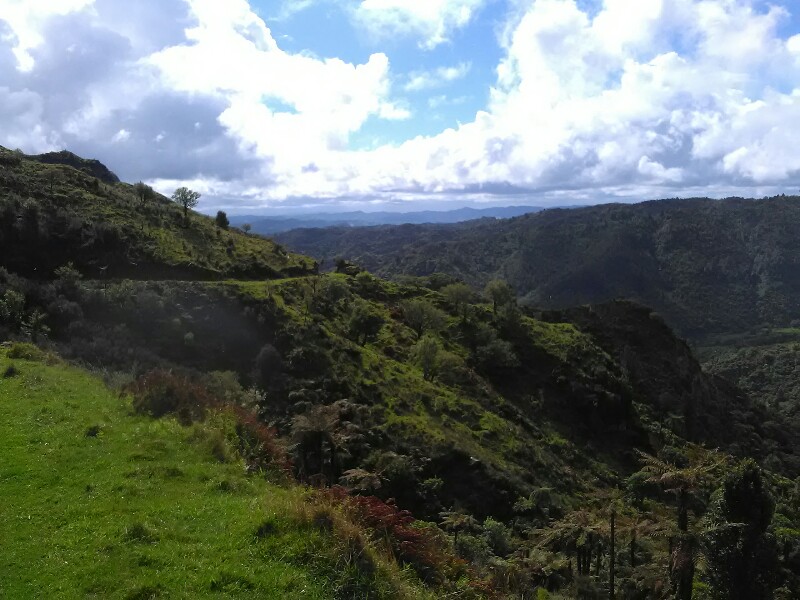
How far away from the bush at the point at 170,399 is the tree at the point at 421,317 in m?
53.1

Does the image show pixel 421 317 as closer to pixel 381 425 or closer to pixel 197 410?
pixel 381 425

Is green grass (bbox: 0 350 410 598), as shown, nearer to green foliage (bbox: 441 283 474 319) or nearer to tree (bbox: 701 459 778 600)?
tree (bbox: 701 459 778 600)

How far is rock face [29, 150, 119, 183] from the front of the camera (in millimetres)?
100400

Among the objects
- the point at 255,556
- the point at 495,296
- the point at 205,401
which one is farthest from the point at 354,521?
Result: the point at 495,296

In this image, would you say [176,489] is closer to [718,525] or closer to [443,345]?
[718,525]

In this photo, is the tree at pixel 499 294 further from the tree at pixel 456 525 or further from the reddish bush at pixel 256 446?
the reddish bush at pixel 256 446

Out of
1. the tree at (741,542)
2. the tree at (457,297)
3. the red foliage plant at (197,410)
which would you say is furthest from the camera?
the tree at (457,297)

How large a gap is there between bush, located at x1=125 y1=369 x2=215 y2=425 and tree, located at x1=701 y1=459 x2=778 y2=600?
21923 millimetres

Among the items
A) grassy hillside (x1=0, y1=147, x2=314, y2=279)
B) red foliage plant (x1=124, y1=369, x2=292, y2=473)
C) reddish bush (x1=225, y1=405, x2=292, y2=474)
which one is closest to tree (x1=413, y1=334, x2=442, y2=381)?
grassy hillside (x1=0, y1=147, x2=314, y2=279)

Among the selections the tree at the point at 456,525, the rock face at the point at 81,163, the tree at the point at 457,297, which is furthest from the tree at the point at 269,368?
the rock face at the point at 81,163

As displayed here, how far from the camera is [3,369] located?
15.8 meters

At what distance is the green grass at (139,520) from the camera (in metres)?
7.14

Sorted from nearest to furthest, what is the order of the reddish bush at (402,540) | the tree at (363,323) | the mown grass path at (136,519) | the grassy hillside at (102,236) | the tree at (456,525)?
1. the mown grass path at (136,519)
2. the reddish bush at (402,540)
3. the tree at (456,525)
4. the grassy hillside at (102,236)
5. the tree at (363,323)

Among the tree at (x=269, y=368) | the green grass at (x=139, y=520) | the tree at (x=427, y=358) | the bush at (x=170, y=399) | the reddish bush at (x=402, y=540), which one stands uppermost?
the bush at (x=170, y=399)
